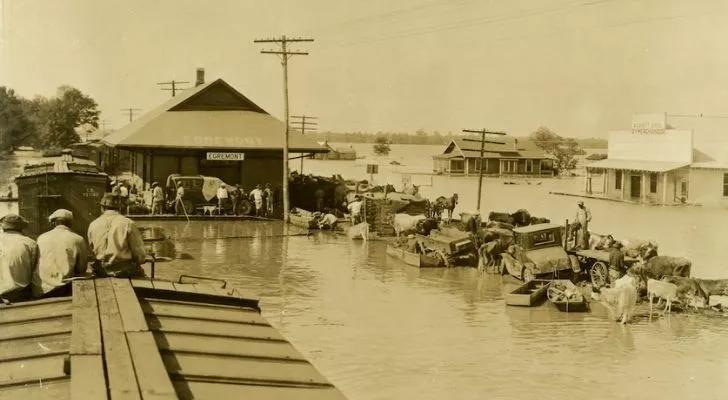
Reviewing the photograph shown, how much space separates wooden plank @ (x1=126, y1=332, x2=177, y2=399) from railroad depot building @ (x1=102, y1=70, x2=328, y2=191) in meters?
28.5

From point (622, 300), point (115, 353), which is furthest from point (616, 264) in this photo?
point (115, 353)

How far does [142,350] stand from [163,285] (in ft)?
9.33

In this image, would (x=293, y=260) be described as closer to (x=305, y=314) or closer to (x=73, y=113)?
(x=305, y=314)

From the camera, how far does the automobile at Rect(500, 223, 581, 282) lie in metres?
19.7

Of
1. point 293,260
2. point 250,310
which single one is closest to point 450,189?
point 293,260

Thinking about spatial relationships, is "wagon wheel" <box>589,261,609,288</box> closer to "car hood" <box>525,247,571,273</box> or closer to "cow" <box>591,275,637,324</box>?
"car hood" <box>525,247,571,273</box>

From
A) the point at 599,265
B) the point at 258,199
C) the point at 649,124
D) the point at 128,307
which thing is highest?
the point at 649,124

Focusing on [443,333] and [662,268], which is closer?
[443,333]

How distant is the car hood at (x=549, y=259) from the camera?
1962 centimetres

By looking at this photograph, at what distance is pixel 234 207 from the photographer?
32969 millimetres

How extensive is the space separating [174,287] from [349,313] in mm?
8605

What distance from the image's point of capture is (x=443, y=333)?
1519 centimetres

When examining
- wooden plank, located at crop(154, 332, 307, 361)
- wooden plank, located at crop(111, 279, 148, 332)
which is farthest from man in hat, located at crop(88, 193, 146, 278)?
wooden plank, located at crop(154, 332, 307, 361)

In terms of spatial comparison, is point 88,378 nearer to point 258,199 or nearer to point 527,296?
point 527,296
